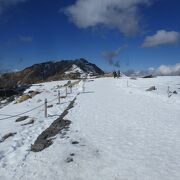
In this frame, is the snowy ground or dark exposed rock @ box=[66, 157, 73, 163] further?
dark exposed rock @ box=[66, 157, 73, 163]

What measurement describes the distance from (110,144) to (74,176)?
3828 millimetres

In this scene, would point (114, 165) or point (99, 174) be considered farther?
point (114, 165)

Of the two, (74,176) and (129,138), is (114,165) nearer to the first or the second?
(74,176)

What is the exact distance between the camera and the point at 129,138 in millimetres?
14945

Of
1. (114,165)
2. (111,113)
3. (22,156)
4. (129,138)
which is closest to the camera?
(114,165)

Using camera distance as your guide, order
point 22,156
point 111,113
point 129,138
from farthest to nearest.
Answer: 1. point 111,113
2. point 129,138
3. point 22,156

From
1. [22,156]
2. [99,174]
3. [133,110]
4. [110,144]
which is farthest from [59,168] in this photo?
[133,110]

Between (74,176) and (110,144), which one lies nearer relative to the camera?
(74,176)

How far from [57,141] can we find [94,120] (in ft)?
20.2

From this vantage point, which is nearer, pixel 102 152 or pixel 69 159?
pixel 69 159

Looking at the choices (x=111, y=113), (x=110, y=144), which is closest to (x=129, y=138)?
(x=110, y=144)

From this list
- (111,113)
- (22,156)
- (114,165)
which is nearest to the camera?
(114,165)

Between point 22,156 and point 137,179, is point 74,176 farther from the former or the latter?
point 22,156

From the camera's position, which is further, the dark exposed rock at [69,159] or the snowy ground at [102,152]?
the dark exposed rock at [69,159]
